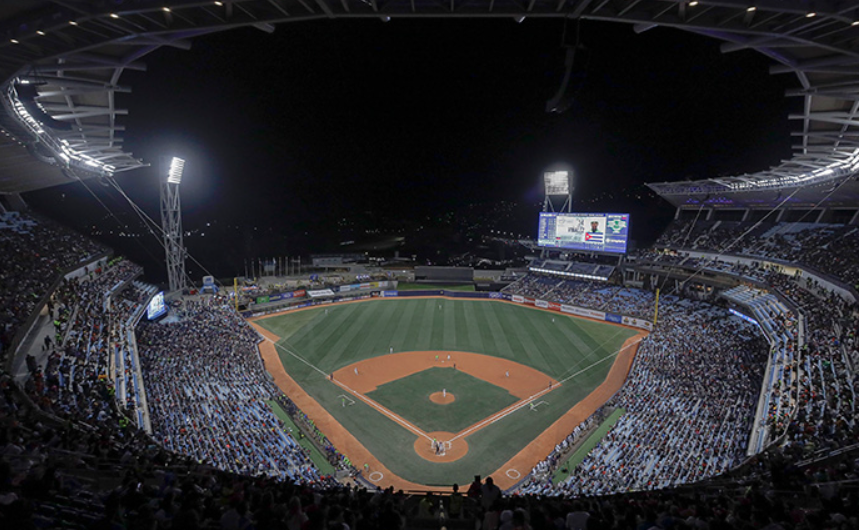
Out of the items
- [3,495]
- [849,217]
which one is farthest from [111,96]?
[849,217]

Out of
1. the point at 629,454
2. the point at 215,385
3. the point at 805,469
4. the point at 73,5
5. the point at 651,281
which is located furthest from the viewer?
the point at 651,281

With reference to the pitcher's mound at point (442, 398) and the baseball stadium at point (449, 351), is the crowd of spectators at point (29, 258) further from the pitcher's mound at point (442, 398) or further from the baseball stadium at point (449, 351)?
the pitcher's mound at point (442, 398)

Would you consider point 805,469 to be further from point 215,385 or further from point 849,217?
point 849,217

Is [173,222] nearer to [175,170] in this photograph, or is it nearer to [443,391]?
[175,170]

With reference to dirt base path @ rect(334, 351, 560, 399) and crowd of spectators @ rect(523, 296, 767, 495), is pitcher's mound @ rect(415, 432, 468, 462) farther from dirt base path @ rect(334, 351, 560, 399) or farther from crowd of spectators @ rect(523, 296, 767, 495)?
dirt base path @ rect(334, 351, 560, 399)

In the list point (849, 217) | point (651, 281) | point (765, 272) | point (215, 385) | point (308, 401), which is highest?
point (849, 217)

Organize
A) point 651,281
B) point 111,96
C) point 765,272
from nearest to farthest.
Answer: point 111,96 < point 765,272 < point 651,281

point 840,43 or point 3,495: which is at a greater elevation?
point 840,43

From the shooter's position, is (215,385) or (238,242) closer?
(215,385)
